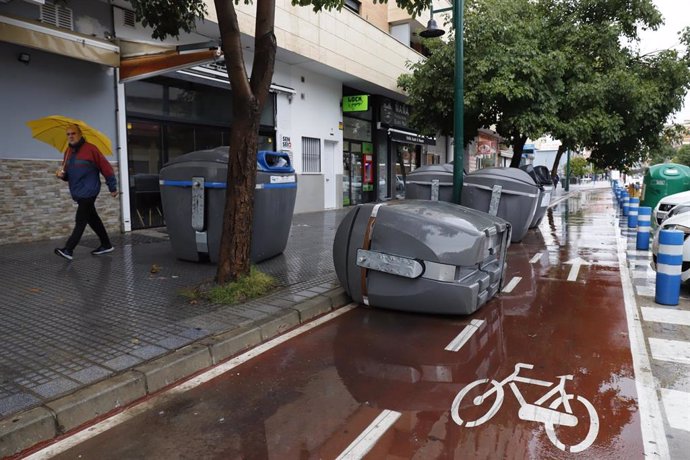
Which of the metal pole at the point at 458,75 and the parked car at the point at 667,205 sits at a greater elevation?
the metal pole at the point at 458,75

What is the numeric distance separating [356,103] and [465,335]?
47.6ft

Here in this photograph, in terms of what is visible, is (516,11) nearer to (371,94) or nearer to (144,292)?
(371,94)

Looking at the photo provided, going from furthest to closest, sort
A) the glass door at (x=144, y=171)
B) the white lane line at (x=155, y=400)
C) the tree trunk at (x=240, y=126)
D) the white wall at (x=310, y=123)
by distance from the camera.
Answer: the white wall at (x=310, y=123), the glass door at (x=144, y=171), the tree trunk at (x=240, y=126), the white lane line at (x=155, y=400)

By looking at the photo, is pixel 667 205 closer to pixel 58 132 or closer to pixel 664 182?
pixel 664 182

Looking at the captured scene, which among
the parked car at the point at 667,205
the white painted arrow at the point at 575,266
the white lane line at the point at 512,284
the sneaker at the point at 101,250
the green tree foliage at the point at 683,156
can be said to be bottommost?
the white lane line at the point at 512,284

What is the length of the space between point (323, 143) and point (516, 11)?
764 cm

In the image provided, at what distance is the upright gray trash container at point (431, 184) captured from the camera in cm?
1088

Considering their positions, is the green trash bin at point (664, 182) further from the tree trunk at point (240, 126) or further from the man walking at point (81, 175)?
the man walking at point (81, 175)

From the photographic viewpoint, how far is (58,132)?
8.06m

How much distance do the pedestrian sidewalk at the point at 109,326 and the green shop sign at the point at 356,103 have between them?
11.3m

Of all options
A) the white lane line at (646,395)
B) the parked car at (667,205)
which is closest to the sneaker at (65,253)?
the white lane line at (646,395)

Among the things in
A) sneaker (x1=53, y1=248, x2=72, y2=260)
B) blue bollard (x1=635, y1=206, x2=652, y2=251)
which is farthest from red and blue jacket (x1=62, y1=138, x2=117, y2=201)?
blue bollard (x1=635, y1=206, x2=652, y2=251)

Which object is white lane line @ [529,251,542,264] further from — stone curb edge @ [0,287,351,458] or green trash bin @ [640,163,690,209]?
green trash bin @ [640,163,690,209]

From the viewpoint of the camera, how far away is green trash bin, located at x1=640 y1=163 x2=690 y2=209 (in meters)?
15.9
